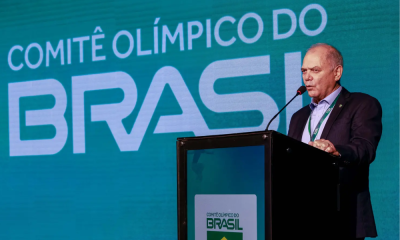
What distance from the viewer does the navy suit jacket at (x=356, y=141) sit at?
2.02 meters

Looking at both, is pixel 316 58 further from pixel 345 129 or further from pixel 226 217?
pixel 226 217

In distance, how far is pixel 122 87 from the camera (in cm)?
372

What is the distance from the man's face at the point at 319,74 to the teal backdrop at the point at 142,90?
797 millimetres

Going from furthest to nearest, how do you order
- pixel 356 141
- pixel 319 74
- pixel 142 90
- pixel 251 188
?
pixel 142 90
pixel 319 74
pixel 356 141
pixel 251 188

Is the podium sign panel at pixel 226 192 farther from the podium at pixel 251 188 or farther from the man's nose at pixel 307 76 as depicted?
the man's nose at pixel 307 76

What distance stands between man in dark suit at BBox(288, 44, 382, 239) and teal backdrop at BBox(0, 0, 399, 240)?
0.81m

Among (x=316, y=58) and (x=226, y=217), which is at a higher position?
(x=316, y=58)

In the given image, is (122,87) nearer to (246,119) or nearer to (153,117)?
(153,117)

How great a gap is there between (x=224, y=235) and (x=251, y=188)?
16 centimetres

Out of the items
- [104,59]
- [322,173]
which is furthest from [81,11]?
[322,173]

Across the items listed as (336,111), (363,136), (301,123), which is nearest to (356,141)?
(363,136)

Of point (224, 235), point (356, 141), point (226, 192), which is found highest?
point (356, 141)

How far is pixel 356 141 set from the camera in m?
1.99

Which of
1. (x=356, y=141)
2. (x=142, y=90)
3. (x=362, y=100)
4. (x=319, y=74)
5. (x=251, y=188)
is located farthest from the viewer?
(x=142, y=90)
